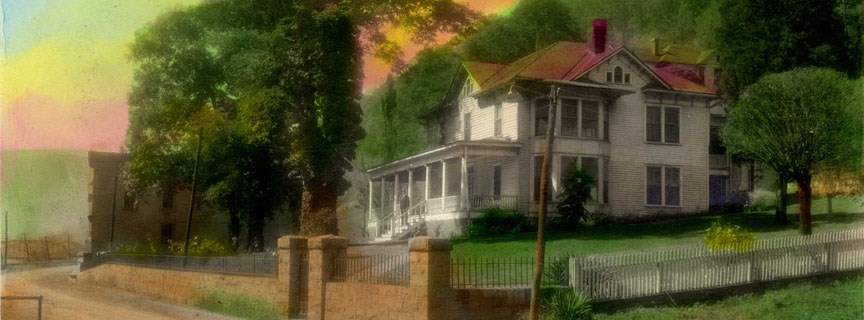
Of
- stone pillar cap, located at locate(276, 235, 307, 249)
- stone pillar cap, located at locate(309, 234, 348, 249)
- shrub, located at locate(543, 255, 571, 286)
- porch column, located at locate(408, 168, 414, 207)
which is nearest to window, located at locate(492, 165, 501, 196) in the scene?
porch column, located at locate(408, 168, 414, 207)

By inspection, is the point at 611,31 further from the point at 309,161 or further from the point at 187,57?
the point at 187,57

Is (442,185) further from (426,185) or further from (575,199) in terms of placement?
(575,199)

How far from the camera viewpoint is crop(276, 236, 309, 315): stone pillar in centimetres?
1777

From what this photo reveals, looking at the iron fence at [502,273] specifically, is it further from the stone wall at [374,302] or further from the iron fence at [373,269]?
the iron fence at [373,269]

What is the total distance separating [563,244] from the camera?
18.2 metres

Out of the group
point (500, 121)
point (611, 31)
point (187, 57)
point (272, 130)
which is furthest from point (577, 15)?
point (187, 57)

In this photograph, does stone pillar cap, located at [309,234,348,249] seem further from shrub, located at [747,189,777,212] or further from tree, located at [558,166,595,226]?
shrub, located at [747,189,777,212]

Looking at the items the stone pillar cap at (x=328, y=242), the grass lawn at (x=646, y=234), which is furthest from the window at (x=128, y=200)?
the grass lawn at (x=646, y=234)

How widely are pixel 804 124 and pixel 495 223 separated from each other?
557 cm

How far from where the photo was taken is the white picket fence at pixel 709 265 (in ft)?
53.2

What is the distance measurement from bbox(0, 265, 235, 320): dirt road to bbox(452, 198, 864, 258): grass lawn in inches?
198

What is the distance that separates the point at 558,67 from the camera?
1962 cm

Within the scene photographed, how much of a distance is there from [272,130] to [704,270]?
7810 millimetres

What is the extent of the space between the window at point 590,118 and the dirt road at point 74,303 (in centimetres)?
833
